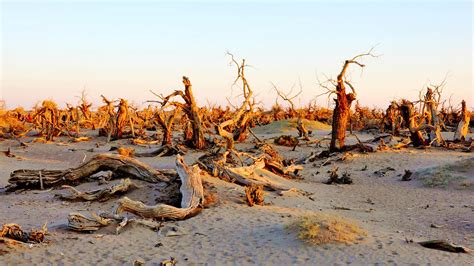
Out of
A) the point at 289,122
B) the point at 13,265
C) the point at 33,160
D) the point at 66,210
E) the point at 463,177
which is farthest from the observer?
the point at 289,122

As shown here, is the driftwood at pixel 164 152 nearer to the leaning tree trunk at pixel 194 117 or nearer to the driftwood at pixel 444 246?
the leaning tree trunk at pixel 194 117

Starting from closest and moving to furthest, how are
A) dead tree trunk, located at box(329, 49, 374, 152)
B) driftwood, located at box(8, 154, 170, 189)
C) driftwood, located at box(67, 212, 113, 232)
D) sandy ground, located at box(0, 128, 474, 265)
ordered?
sandy ground, located at box(0, 128, 474, 265) → driftwood, located at box(67, 212, 113, 232) → driftwood, located at box(8, 154, 170, 189) → dead tree trunk, located at box(329, 49, 374, 152)

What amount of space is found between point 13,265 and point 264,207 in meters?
4.13

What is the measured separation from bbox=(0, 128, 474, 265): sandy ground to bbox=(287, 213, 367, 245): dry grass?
0.37ft

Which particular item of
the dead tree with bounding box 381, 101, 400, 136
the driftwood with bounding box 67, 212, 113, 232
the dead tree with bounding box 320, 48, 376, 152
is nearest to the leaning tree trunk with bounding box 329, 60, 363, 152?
the dead tree with bounding box 320, 48, 376, 152

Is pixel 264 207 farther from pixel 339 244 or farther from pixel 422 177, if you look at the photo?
pixel 422 177

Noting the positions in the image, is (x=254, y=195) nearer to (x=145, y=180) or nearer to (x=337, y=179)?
(x=145, y=180)

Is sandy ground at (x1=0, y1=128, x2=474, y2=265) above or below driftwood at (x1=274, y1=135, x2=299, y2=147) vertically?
below

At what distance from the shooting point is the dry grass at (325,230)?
21.4 ft

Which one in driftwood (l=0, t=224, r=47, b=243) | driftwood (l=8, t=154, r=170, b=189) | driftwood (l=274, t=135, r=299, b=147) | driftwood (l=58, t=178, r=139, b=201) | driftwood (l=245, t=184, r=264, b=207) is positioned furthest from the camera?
driftwood (l=274, t=135, r=299, b=147)

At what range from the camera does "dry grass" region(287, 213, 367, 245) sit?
653 cm

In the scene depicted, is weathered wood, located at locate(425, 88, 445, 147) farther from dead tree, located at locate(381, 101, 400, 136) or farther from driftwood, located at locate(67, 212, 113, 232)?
driftwood, located at locate(67, 212, 113, 232)

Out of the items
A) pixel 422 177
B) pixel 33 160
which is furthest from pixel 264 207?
pixel 33 160

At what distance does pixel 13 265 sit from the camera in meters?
5.74
